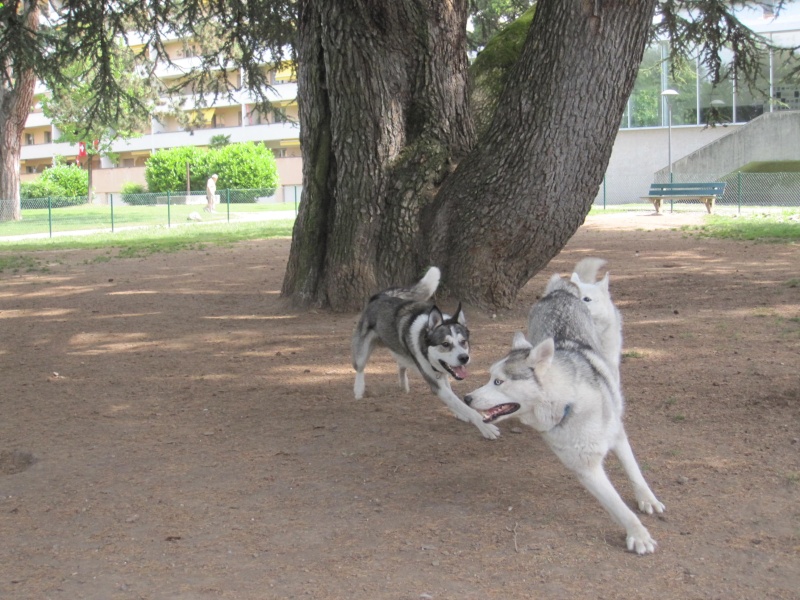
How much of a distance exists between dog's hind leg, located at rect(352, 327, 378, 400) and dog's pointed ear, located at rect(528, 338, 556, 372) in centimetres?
311

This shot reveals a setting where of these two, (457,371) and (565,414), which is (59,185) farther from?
(565,414)

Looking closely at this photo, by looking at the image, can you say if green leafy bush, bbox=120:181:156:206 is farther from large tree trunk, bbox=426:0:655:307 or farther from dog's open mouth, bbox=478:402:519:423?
dog's open mouth, bbox=478:402:519:423

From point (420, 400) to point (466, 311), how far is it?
2636 millimetres

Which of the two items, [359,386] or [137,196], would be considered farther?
[137,196]

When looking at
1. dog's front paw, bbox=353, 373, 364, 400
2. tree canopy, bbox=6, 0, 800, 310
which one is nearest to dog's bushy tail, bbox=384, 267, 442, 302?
dog's front paw, bbox=353, 373, 364, 400

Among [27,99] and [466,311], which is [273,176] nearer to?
[27,99]

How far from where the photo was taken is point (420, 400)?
24.6 feet

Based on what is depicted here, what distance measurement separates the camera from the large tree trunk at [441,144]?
925cm

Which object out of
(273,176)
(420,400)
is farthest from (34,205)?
(420,400)

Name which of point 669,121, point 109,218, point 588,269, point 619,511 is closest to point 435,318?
point 588,269

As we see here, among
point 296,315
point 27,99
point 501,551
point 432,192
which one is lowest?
point 501,551

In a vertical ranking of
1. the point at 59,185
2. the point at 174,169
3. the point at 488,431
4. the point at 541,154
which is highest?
the point at 174,169

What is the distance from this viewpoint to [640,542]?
14.6 ft

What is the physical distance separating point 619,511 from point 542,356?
913 millimetres
